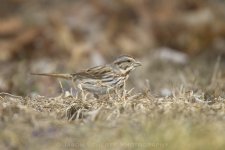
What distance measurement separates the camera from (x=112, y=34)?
14.5 m

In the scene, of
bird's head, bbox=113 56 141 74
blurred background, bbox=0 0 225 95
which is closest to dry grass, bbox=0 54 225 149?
bird's head, bbox=113 56 141 74

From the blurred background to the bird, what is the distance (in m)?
2.49

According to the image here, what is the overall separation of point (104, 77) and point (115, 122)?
8.08 feet

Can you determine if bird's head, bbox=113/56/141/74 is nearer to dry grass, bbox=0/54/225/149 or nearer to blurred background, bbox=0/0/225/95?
dry grass, bbox=0/54/225/149

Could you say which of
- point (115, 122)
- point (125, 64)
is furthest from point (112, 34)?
point (115, 122)

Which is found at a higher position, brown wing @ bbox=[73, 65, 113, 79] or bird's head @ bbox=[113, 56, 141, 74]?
bird's head @ bbox=[113, 56, 141, 74]

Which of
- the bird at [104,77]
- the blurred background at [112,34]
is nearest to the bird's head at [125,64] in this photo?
the bird at [104,77]

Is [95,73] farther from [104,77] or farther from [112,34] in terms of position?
[112,34]

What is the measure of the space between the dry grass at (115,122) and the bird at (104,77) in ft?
2.95

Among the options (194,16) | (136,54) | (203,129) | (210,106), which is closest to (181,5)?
(194,16)

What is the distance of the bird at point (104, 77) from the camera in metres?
8.59

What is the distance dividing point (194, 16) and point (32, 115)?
8.51 meters

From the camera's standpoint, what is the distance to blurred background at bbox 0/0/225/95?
42.1 feet

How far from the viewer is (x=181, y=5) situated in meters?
15.3
